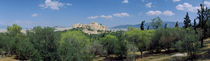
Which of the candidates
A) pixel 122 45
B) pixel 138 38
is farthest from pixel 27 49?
pixel 138 38

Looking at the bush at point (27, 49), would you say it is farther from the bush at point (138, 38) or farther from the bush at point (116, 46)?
the bush at point (138, 38)

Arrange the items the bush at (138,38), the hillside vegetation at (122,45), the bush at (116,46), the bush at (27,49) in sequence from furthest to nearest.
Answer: the bush at (138,38) < the bush at (116,46) < the hillside vegetation at (122,45) < the bush at (27,49)

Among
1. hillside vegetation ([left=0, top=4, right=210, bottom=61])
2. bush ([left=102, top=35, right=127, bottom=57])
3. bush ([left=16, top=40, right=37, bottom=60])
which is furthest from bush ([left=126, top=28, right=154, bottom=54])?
bush ([left=16, top=40, right=37, bottom=60])

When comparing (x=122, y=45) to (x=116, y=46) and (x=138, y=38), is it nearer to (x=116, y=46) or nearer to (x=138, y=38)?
(x=116, y=46)

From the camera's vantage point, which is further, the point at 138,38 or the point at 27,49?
the point at 138,38

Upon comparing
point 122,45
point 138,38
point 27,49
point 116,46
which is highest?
point 27,49

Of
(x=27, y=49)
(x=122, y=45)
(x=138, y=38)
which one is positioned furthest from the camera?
(x=138, y=38)

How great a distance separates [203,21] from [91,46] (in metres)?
28.3

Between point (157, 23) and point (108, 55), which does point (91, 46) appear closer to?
point (108, 55)

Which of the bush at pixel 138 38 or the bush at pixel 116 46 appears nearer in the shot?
the bush at pixel 116 46

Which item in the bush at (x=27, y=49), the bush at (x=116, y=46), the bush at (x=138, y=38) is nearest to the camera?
the bush at (x=27, y=49)

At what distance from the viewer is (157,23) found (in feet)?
221

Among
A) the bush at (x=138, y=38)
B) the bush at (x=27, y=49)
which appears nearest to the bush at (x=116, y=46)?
the bush at (x=138, y=38)

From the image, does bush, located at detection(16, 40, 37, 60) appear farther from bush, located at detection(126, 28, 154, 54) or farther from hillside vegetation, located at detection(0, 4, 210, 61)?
bush, located at detection(126, 28, 154, 54)
